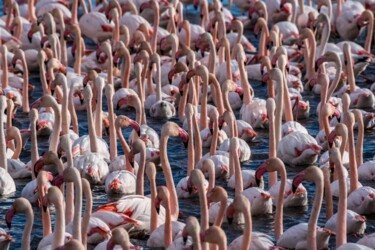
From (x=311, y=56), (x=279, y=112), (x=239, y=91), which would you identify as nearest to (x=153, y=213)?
(x=279, y=112)

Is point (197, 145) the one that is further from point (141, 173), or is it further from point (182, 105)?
point (182, 105)

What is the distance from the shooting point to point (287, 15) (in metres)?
20.3

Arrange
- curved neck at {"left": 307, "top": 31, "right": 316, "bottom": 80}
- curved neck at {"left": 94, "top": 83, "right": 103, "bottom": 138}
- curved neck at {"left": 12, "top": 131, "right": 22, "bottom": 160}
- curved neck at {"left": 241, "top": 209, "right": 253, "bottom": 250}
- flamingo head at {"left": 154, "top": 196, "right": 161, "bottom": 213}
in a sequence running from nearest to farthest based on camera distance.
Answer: curved neck at {"left": 241, "top": 209, "right": 253, "bottom": 250} < flamingo head at {"left": 154, "top": 196, "right": 161, "bottom": 213} < curved neck at {"left": 12, "top": 131, "right": 22, "bottom": 160} < curved neck at {"left": 94, "top": 83, "right": 103, "bottom": 138} < curved neck at {"left": 307, "top": 31, "right": 316, "bottom": 80}

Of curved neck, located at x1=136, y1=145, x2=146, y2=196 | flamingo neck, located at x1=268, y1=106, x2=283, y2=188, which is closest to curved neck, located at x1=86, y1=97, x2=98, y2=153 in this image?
curved neck, located at x1=136, y1=145, x2=146, y2=196

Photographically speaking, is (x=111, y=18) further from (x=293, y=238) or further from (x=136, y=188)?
(x=293, y=238)

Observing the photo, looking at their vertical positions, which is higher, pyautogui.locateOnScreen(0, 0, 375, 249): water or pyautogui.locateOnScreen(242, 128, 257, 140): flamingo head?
pyautogui.locateOnScreen(242, 128, 257, 140): flamingo head

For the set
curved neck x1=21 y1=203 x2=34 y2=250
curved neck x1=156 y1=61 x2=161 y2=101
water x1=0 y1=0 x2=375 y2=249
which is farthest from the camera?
curved neck x1=156 y1=61 x2=161 y2=101

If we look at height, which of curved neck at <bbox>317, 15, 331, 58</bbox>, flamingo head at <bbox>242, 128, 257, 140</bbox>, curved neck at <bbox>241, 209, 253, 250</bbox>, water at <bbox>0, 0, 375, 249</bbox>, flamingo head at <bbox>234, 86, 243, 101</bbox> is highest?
curved neck at <bbox>317, 15, 331, 58</bbox>

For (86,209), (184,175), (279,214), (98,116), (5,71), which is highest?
(5,71)

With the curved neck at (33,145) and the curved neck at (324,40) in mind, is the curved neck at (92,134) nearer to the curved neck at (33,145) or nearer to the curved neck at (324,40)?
the curved neck at (33,145)

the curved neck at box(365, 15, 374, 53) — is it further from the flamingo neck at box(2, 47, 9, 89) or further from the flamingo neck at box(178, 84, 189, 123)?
the flamingo neck at box(2, 47, 9, 89)

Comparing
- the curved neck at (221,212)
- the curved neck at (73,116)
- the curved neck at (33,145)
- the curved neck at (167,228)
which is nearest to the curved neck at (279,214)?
the curved neck at (221,212)

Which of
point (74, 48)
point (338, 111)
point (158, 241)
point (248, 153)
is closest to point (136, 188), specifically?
point (158, 241)

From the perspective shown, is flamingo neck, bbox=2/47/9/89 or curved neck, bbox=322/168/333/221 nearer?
curved neck, bbox=322/168/333/221
